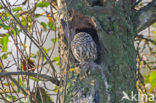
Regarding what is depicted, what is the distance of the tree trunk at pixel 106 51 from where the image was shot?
2.01m

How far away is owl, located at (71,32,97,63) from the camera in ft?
7.22

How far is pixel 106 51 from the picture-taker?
2129 millimetres

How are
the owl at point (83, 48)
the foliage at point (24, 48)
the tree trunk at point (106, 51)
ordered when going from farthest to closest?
the owl at point (83, 48) → the tree trunk at point (106, 51) → the foliage at point (24, 48)

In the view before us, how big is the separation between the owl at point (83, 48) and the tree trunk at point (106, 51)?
0.17 feet

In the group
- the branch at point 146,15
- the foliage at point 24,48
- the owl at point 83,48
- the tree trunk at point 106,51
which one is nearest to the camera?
the foliage at point 24,48

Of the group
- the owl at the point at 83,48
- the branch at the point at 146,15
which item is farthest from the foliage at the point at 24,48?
the branch at the point at 146,15

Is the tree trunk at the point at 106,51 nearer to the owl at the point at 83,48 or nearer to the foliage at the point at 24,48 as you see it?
the owl at the point at 83,48

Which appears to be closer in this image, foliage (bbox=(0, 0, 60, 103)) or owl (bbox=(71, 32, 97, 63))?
foliage (bbox=(0, 0, 60, 103))

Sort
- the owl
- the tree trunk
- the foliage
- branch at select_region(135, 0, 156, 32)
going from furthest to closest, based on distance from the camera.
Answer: branch at select_region(135, 0, 156, 32)
the owl
the tree trunk
the foliage

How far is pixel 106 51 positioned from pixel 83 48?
0.73 feet

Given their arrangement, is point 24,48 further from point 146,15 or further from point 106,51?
point 146,15

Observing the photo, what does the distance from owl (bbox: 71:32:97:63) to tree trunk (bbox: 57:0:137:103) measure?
52 mm

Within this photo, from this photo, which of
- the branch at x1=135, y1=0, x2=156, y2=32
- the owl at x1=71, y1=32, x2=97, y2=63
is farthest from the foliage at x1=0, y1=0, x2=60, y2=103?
the branch at x1=135, y1=0, x2=156, y2=32

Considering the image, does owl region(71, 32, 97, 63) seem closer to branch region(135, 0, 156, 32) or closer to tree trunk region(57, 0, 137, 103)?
tree trunk region(57, 0, 137, 103)
